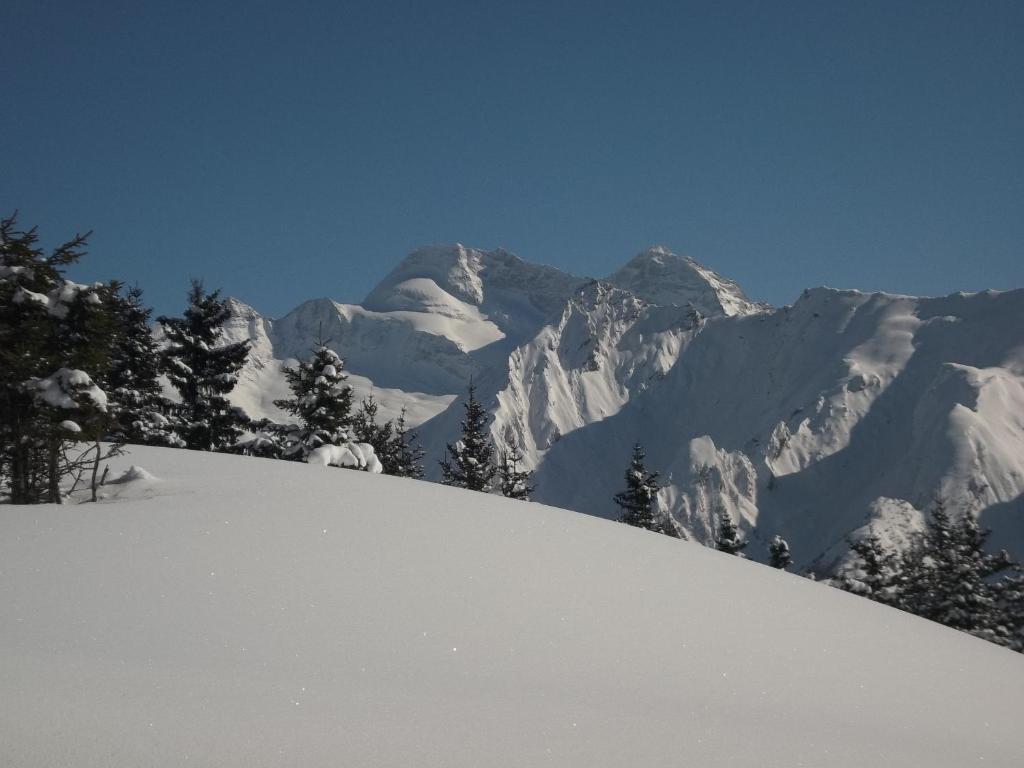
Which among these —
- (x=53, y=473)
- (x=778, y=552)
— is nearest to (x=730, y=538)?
(x=778, y=552)

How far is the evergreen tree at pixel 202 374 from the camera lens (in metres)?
21.7

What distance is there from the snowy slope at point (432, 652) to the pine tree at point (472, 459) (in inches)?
883

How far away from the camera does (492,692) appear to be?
441 centimetres

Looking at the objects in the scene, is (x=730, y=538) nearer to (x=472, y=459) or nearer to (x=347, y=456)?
(x=472, y=459)

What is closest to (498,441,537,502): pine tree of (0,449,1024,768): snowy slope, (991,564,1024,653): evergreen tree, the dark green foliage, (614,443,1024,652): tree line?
(614,443,1024,652): tree line

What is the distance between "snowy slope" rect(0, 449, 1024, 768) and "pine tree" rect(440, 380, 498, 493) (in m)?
22.4

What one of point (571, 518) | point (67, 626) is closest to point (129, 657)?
point (67, 626)

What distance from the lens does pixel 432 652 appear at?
485cm

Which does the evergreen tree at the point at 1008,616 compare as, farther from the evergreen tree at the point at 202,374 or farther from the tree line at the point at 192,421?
the evergreen tree at the point at 202,374

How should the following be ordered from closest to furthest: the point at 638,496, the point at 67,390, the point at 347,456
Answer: the point at 67,390
the point at 347,456
the point at 638,496

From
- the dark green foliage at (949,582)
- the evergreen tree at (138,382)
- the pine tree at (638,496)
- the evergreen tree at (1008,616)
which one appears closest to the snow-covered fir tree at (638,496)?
the pine tree at (638,496)

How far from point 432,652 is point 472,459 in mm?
26786

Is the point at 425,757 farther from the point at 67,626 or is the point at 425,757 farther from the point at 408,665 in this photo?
the point at 67,626

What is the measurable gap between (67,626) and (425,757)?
286 cm
